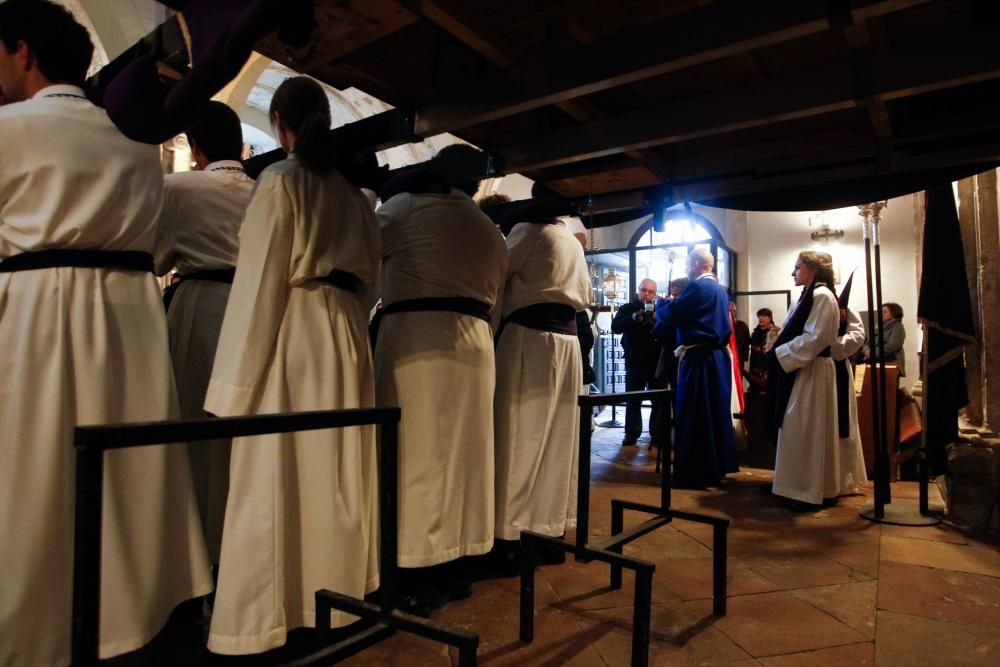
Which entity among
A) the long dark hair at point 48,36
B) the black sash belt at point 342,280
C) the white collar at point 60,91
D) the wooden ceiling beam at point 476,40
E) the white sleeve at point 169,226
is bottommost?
the black sash belt at point 342,280

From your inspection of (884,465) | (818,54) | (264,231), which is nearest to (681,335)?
(884,465)

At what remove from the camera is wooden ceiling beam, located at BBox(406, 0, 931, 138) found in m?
1.76

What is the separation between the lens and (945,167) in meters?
2.77

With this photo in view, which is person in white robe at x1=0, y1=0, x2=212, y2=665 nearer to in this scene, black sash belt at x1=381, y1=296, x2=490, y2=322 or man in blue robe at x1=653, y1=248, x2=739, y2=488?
black sash belt at x1=381, y1=296, x2=490, y2=322

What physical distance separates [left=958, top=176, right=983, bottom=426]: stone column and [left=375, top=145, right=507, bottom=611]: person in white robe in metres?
3.31

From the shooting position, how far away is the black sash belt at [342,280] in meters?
2.08

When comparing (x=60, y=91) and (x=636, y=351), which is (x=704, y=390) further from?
(x=60, y=91)

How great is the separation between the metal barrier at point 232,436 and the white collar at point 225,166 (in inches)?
57.6

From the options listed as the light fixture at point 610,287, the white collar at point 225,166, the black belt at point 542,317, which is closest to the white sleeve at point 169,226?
the white collar at point 225,166

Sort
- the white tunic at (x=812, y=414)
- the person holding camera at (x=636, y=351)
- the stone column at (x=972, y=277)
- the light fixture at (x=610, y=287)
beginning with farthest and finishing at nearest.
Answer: the light fixture at (x=610, y=287) < the person holding camera at (x=636, y=351) < the white tunic at (x=812, y=414) < the stone column at (x=972, y=277)

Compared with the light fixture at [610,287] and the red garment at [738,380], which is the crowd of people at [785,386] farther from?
the light fixture at [610,287]

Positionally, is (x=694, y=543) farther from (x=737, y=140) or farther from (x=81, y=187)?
(x=81, y=187)

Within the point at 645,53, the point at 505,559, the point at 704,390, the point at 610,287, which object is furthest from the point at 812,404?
the point at 610,287

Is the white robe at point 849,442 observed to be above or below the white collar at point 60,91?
below
